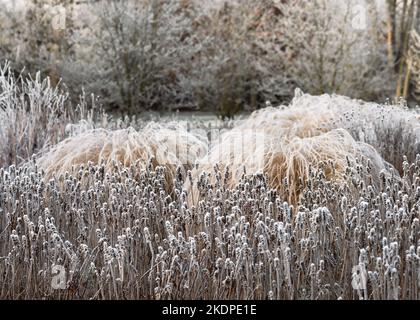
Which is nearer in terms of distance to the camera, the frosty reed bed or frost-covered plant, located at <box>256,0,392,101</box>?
the frosty reed bed

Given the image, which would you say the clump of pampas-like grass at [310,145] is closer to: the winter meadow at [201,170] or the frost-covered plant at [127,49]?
the winter meadow at [201,170]

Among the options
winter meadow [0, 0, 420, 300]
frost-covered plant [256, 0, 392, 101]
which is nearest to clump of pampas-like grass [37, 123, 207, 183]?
winter meadow [0, 0, 420, 300]

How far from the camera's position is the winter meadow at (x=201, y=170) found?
9.41 feet

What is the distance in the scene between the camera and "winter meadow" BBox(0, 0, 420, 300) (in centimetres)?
287

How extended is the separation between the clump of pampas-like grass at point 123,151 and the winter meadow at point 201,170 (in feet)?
0.06

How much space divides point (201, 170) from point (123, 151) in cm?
72

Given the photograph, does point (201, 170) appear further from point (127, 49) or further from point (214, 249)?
point (127, 49)

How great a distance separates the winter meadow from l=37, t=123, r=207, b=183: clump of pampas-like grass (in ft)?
0.06

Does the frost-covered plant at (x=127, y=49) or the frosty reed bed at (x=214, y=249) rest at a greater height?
the frost-covered plant at (x=127, y=49)

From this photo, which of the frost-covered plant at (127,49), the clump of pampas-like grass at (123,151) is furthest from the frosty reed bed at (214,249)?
the frost-covered plant at (127,49)

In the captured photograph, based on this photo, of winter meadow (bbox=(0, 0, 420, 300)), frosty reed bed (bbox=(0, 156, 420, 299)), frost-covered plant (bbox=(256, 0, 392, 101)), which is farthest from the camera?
frost-covered plant (bbox=(256, 0, 392, 101))

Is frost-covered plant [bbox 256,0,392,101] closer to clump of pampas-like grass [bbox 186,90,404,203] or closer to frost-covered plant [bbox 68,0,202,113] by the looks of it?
frost-covered plant [bbox 68,0,202,113]

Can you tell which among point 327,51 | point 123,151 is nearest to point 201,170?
point 123,151
